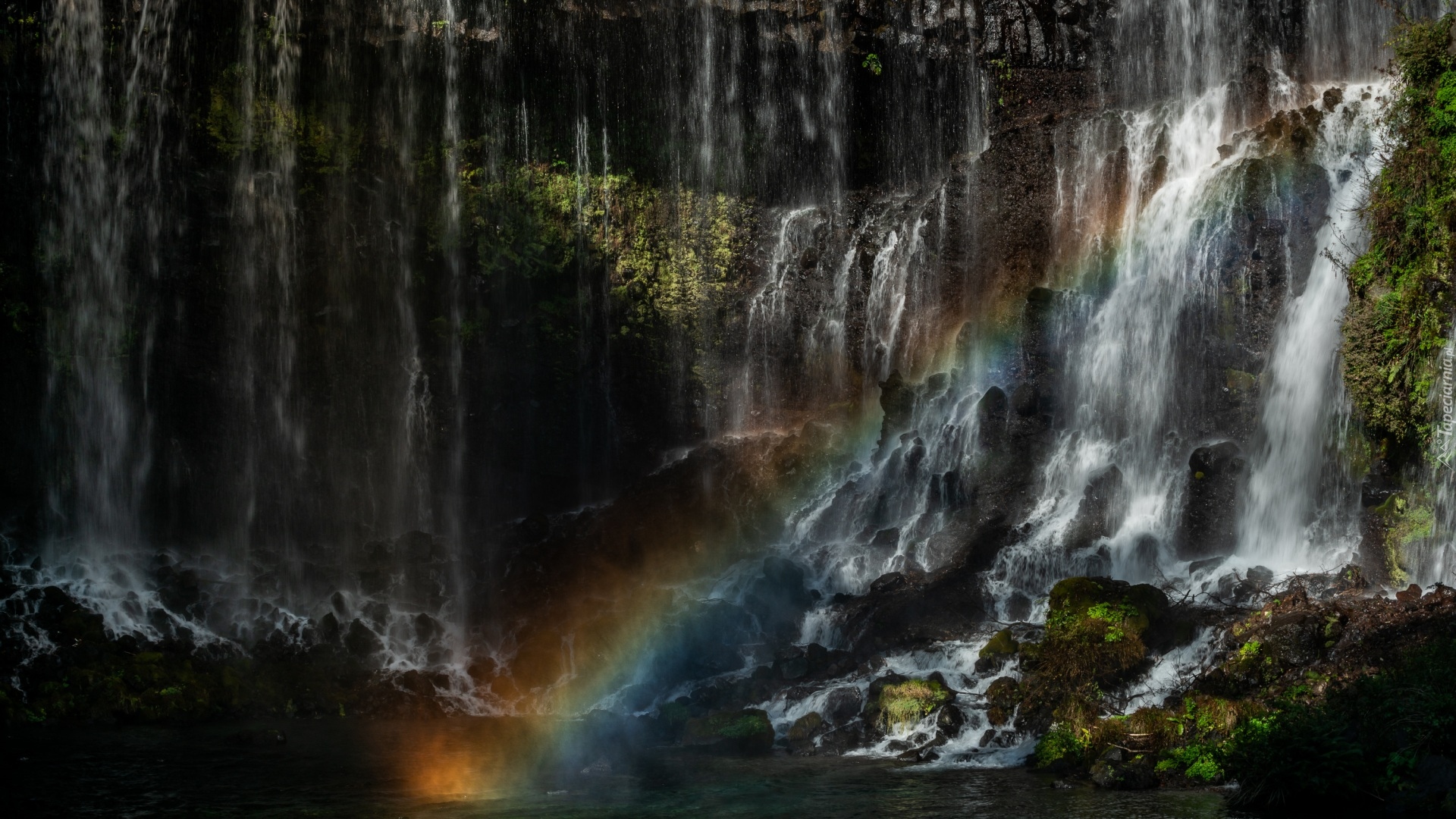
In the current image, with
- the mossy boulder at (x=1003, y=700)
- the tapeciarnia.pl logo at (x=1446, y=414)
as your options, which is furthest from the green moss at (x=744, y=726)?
the tapeciarnia.pl logo at (x=1446, y=414)

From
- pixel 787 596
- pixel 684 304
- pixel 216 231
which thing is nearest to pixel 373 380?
pixel 216 231

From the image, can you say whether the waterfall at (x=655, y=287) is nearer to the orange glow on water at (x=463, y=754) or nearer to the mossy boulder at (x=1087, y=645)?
the orange glow on water at (x=463, y=754)

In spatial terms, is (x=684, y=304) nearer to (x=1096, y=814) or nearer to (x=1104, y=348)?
(x=1104, y=348)

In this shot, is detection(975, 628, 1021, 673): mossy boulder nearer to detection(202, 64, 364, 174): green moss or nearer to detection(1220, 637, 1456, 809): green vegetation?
detection(1220, 637, 1456, 809): green vegetation

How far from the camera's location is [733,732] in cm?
1428

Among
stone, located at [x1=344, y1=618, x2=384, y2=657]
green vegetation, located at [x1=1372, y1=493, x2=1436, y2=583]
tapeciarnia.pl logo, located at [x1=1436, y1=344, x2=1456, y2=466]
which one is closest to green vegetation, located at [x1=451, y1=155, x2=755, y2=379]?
stone, located at [x1=344, y1=618, x2=384, y2=657]

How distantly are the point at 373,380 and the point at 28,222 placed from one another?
6695mm

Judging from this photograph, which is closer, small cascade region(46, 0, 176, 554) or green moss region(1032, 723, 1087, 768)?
green moss region(1032, 723, 1087, 768)

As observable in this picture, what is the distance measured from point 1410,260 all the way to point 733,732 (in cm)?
Answer: 1047

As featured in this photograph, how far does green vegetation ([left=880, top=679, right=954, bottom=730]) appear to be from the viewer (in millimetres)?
13695

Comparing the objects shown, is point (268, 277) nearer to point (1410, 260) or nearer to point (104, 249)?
point (104, 249)

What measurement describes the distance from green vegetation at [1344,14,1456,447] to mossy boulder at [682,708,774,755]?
29.5 feet

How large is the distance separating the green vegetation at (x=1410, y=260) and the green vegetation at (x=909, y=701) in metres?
6.94

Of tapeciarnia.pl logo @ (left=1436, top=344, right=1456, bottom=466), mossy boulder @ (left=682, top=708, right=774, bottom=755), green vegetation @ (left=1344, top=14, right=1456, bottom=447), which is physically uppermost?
green vegetation @ (left=1344, top=14, right=1456, bottom=447)
